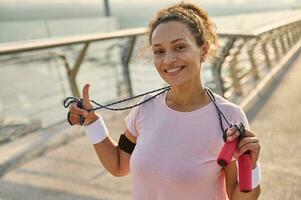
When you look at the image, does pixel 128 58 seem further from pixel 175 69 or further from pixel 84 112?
pixel 175 69

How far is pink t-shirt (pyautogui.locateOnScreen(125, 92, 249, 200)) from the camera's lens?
1.46m

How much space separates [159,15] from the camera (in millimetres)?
1674

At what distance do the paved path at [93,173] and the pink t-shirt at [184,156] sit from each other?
115 cm

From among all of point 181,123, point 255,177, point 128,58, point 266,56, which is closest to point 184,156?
point 181,123

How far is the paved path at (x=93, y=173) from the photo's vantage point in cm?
266

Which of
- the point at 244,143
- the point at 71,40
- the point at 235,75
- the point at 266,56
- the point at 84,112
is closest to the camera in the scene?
the point at 244,143

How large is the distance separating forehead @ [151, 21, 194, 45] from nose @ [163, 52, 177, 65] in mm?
50

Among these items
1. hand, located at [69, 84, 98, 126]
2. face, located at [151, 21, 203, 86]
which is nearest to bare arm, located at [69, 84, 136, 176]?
hand, located at [69, 84, 98, 126]

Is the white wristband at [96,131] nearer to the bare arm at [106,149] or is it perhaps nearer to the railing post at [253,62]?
the bare arm at [106,149]

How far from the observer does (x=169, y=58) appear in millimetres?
1531

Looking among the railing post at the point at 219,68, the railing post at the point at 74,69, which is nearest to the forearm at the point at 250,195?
the railing post at the point at 74,69

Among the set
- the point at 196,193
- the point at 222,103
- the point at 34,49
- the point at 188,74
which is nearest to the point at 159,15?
the point at 188,74

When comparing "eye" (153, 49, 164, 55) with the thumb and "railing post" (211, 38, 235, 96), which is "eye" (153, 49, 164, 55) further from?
"railing post" (211, 38, 235, 96)

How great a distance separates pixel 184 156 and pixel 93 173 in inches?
64.7
